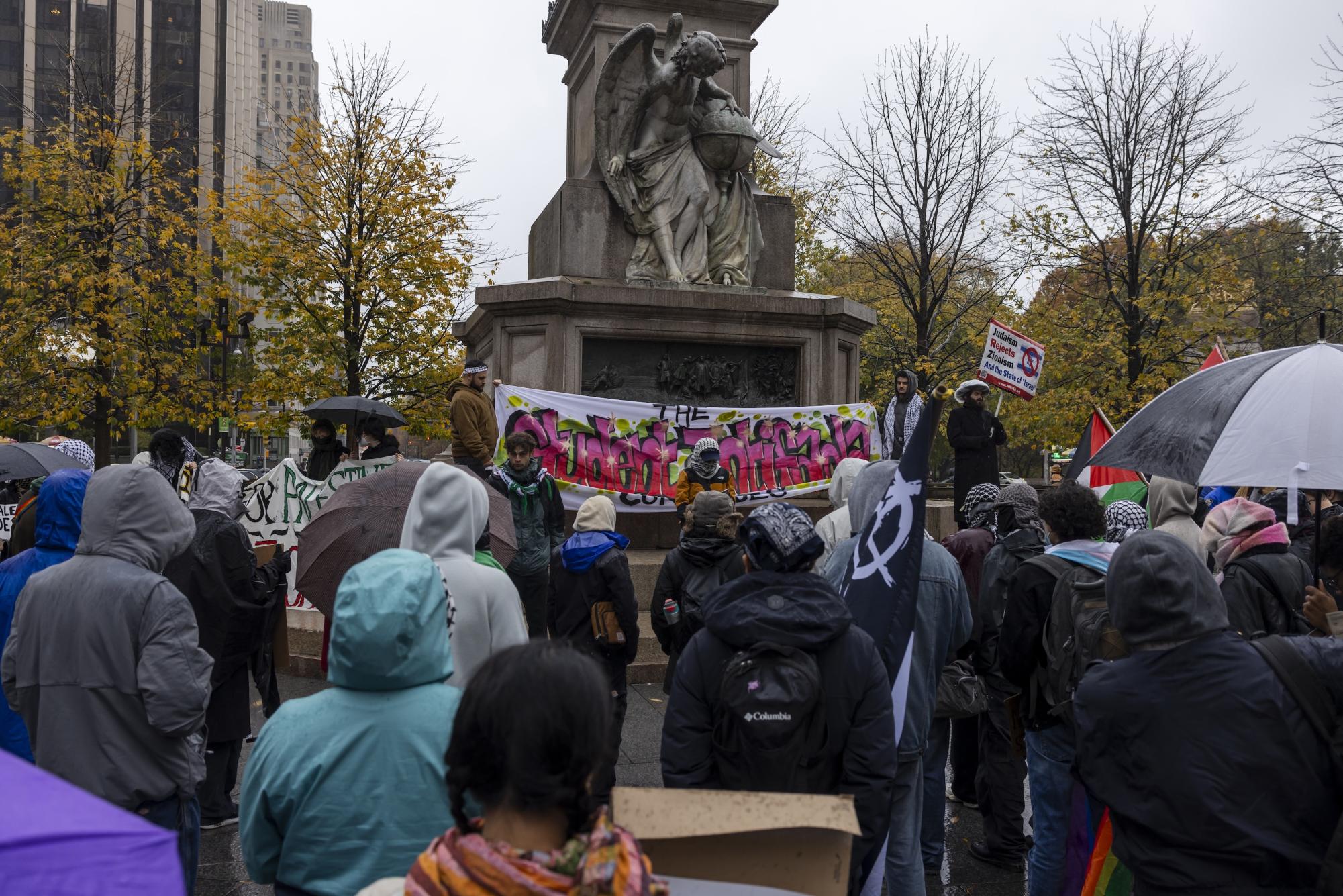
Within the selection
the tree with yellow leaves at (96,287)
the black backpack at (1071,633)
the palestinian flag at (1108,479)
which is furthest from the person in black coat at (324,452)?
the tree with yellow leaves at (96,287)

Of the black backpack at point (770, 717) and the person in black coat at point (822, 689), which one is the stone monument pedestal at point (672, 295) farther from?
the black backpack at point (770, 717)

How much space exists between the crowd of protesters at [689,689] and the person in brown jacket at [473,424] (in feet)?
11.7

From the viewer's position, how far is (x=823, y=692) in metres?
3.10

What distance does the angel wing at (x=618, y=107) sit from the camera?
11328 mm

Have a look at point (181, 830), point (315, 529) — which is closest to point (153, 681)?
point (181, 830)

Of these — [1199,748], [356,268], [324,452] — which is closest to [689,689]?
[1199,748]

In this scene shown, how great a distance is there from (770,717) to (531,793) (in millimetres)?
1369

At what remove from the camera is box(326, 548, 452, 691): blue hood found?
2410 millimetres

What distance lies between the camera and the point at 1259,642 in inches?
114

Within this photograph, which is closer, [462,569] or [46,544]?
[462,569]

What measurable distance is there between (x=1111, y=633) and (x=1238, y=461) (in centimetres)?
75

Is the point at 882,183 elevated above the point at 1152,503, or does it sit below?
above

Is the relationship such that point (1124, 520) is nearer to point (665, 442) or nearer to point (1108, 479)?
point (1108, 479)

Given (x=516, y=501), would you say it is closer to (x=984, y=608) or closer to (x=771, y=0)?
(x=984, y=608)
